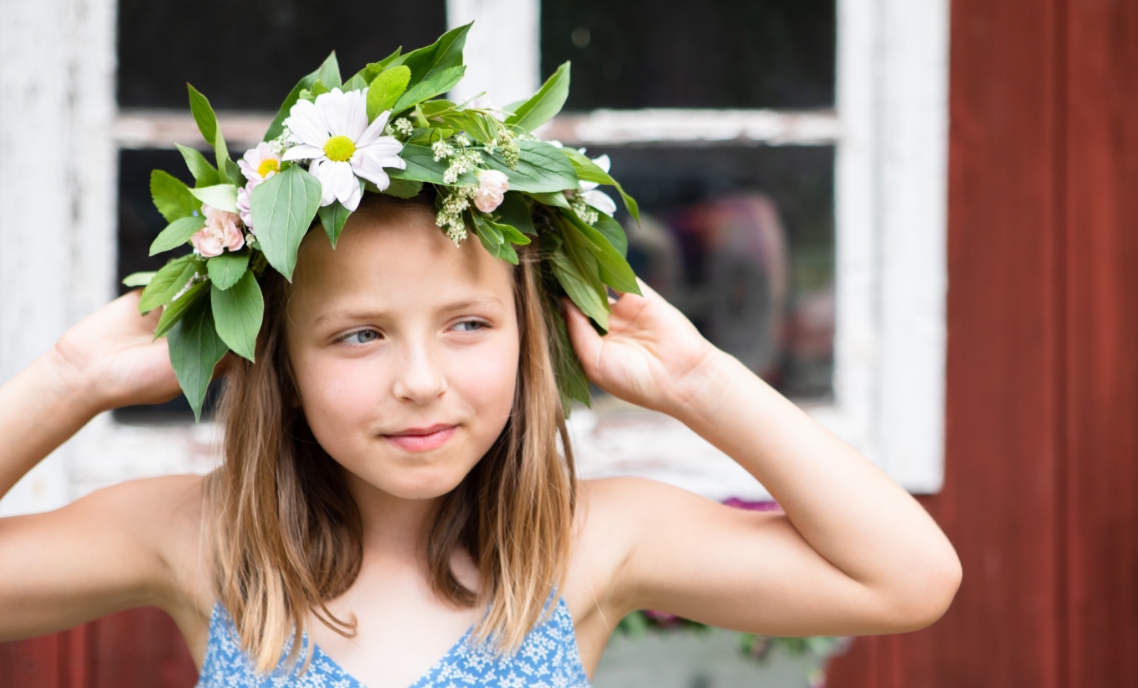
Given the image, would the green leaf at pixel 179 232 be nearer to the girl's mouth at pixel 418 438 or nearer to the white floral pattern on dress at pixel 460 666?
the girl's mouth at pixel 418 438

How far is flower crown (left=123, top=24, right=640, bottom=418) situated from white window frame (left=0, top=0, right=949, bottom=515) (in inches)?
32.9

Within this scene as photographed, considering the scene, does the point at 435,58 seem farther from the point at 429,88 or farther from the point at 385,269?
the point at 385,269

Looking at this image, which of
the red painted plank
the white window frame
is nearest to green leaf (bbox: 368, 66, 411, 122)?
the white window frame

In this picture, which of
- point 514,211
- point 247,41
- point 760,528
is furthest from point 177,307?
point 247,41

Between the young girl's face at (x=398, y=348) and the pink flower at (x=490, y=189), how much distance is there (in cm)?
8

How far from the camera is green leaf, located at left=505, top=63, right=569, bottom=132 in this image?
1444 mm

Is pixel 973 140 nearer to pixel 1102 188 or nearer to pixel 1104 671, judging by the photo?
pixel 1102 188

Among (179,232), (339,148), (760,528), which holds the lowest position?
(760,528)

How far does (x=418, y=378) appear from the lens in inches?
49.1

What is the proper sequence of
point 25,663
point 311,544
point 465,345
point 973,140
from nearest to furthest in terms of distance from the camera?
point 465,345, point 311,544, point 25,663, point 973,140

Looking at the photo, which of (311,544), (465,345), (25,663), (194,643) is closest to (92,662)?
(25,663)

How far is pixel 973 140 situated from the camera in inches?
94.7

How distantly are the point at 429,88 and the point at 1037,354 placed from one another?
6.17ft

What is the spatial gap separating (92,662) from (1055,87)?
2823mm
